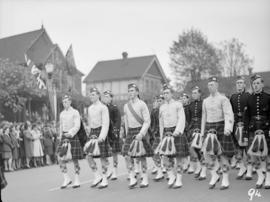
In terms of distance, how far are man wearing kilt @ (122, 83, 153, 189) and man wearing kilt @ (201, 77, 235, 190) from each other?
4.41 ft

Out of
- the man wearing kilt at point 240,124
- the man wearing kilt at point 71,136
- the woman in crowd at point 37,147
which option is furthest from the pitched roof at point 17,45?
the man wearing kilt at point 240,124

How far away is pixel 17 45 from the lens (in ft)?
139

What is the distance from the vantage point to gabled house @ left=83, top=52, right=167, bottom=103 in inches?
1962

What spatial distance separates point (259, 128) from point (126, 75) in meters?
42.5

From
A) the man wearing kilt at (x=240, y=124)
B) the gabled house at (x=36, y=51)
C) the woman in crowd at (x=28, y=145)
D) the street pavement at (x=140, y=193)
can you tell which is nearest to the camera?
the street pavement at (x=140, y=193)

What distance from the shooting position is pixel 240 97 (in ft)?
32.4

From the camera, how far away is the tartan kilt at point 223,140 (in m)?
8.35

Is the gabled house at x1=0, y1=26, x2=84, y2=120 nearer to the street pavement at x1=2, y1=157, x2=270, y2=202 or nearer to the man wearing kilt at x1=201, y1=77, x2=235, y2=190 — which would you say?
the street pavement at x1=2, y1=157, x2=270, y2=202

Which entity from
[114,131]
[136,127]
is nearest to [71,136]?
[136,127]

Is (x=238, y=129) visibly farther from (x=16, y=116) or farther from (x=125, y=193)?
(x=16, y=116)

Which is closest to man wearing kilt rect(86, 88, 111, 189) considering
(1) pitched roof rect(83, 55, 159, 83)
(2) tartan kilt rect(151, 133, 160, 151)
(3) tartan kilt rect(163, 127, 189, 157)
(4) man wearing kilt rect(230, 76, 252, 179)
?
(3) tartan kilt rect(163, 127, 189, 157)

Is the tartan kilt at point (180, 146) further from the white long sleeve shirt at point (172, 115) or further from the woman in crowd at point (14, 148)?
the woman in crowd at point (14, 148)

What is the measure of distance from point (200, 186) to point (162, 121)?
172 cm

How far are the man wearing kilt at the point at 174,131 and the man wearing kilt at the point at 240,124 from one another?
1.44 meters
